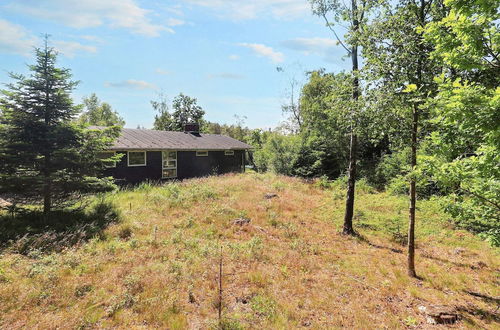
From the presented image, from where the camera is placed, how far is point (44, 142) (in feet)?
29.4

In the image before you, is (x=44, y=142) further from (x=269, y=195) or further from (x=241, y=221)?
(x=269, y=195)

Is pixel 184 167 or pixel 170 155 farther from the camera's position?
pixel 184 167

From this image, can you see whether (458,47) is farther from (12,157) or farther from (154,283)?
(12,157)

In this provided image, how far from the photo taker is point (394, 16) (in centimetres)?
686

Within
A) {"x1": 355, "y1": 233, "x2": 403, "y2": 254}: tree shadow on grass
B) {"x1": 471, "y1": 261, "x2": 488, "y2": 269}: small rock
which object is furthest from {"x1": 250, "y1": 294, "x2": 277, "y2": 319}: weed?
{"x1": 471, "y1": 261, "x2": 488, "y2": 269}: small rock

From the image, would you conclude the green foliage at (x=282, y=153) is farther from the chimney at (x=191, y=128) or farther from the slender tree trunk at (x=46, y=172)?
the slender tree trunk at (x=46, y=172)

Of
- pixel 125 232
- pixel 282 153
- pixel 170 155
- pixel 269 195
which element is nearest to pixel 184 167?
pixel 170 155

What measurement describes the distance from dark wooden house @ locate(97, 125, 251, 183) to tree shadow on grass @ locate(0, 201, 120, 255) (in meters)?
4.92

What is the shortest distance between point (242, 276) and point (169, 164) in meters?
15.0

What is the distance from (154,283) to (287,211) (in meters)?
8.19

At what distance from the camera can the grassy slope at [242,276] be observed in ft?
16.4

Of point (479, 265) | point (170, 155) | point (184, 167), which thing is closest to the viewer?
point (479, 265)

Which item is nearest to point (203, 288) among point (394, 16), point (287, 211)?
point (287, 211)

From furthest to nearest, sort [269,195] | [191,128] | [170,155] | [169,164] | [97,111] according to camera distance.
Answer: [97,111]
[191,128]
[170,155]
[169,164]
[269,195]
